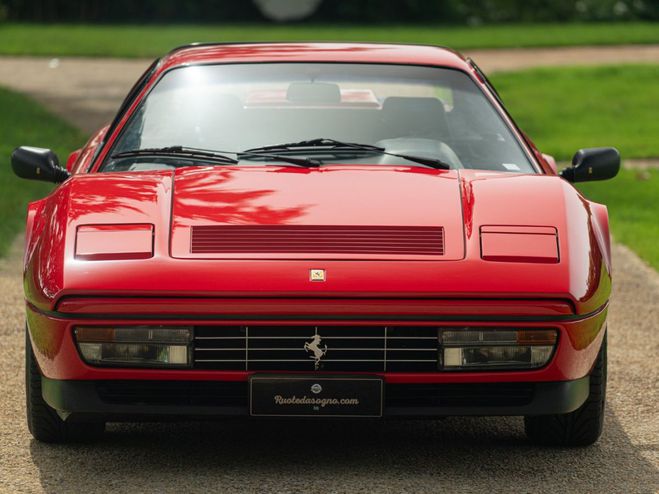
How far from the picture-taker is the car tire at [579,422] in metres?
5.07

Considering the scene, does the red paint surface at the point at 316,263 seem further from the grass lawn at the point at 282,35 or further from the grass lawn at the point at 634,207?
the grass lawn at the point at 282,35

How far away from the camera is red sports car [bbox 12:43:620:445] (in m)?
4.57

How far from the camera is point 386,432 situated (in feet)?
17.7

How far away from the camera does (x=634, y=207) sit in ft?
39.7

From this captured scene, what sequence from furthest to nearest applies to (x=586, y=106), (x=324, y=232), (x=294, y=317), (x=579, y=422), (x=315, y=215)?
(x=586, y=106) < (x=579, y=422) < (x=315, y=215) < (x=324, y=232) < (x=294, y=317)

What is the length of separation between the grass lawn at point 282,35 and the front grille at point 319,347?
2246 centimetres

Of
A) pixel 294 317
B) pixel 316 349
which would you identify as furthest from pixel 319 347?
pixel 294 317

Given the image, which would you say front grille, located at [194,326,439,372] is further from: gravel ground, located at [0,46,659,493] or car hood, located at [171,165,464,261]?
gravel ground, located at [0,46,659,493]

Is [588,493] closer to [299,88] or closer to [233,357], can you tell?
[233,357]

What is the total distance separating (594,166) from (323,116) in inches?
42.8

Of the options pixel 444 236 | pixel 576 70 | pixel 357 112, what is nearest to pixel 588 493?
pixel 444 236

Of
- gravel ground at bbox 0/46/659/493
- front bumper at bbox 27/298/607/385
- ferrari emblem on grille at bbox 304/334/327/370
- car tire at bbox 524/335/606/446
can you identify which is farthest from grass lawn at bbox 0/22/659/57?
ferrari emblem on grille at bbox 304/334/327/370

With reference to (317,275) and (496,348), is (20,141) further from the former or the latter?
(496,348)

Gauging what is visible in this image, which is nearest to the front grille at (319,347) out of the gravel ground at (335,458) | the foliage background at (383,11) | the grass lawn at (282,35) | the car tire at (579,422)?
the gravel ground at (335,458)
